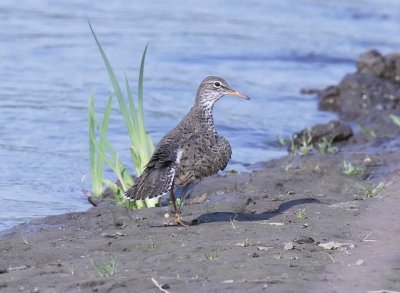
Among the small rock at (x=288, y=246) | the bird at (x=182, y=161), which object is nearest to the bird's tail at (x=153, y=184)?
the bird at (x=182, y=161)

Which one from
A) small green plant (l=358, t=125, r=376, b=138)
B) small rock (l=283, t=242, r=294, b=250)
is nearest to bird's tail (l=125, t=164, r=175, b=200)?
small rock (l=283, t=242, r=294, b=250)

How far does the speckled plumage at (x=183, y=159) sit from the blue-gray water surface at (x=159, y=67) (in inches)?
73.9

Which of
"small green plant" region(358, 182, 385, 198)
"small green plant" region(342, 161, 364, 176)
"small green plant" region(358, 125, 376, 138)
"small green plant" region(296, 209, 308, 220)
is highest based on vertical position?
"small green plant" region(296, 209, 308, 220)

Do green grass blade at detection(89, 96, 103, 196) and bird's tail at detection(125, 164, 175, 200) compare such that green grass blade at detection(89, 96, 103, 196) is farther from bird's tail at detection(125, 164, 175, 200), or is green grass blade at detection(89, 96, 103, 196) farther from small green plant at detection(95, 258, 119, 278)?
small green plant at detection(95, 258, 119, 278)

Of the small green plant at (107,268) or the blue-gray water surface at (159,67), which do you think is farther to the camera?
the blue-gray water surface at (159,67)

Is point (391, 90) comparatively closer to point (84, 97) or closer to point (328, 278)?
point (84, 97)

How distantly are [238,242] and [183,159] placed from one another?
126 cm

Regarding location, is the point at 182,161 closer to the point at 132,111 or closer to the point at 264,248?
Result: the point at 132,111

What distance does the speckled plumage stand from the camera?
809cm

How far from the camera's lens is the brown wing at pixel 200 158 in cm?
827

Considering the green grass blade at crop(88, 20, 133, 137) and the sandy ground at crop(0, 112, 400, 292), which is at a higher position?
the green grass blade at crop(88, 20, 133, 137)

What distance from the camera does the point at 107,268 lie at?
6.36 metres

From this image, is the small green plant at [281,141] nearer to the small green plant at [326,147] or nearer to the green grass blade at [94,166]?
the small green plant at [326,147]

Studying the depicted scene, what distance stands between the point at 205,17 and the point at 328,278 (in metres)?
15.7
